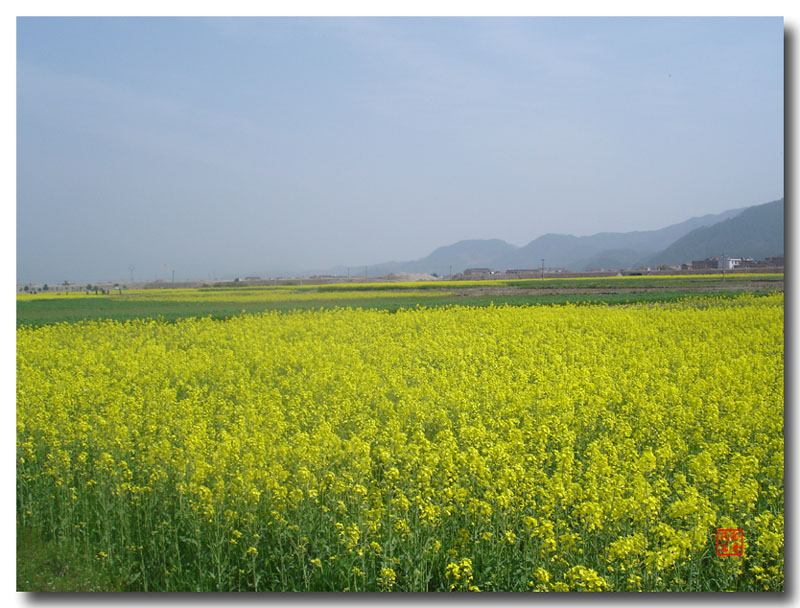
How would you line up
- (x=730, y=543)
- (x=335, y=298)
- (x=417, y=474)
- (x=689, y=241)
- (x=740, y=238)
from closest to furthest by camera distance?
(x=730, y=543) < (x=417, y=474) < (x=740, y=238) < (x=689, y=241) < (x=335, y=298)

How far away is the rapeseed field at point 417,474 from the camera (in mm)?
3422

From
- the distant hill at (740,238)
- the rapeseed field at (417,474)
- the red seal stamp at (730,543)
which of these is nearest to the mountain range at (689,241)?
the distant hill at (740,238)

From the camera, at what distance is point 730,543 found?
11.2ft

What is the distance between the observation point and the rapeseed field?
135 inches

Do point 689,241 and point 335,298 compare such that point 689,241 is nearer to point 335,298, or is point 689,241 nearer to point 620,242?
point 620,242

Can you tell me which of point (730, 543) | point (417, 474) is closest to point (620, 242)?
point (730, 543)

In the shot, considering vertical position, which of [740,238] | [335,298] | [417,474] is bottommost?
[417,474]

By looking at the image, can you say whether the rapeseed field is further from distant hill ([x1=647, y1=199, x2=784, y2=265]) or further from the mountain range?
the mountain range

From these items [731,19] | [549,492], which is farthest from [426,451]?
[731,19]

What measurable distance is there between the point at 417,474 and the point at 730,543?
194 cm

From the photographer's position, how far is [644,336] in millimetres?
9062

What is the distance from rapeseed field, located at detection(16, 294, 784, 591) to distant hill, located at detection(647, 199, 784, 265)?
693mm

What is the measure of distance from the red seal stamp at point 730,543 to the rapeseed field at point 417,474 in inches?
1.0
